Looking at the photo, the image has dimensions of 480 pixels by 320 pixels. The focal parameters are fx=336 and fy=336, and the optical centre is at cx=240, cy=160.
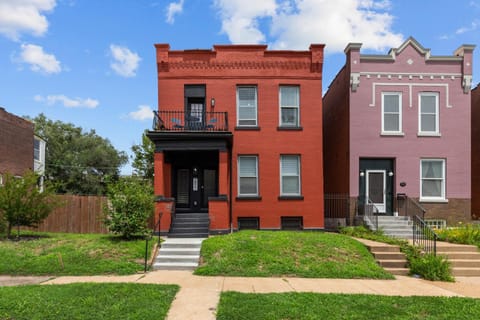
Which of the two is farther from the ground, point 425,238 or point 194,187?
point 194,187

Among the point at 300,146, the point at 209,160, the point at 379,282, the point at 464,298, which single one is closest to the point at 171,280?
the point at 379,282

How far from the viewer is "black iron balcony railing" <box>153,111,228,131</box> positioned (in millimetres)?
14320

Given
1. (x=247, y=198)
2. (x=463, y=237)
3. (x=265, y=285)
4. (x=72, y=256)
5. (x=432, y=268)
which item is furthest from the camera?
(x=247, y=198)

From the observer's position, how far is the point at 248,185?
14.9 metres

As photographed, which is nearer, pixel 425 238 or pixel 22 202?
pixel 425 238

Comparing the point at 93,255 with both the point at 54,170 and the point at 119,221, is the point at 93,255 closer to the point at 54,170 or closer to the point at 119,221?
the point at 119,221

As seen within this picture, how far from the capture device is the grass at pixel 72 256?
8.87 metres

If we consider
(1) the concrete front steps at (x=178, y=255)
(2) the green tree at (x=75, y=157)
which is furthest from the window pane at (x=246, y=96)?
(2) the green tree at (x=75, y=157)

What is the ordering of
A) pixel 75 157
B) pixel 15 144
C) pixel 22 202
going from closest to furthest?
1. pixel 22 202
2. pixel 15 144
3. pixel 75 157

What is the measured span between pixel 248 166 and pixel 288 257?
5.93m

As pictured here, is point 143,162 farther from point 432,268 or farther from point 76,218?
point 432,268

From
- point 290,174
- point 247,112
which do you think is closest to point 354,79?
Answer: point 247,112

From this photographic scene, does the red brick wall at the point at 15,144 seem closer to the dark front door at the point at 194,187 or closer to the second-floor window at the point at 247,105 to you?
the dark front door at the point at 194,187

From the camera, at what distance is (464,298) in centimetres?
691
